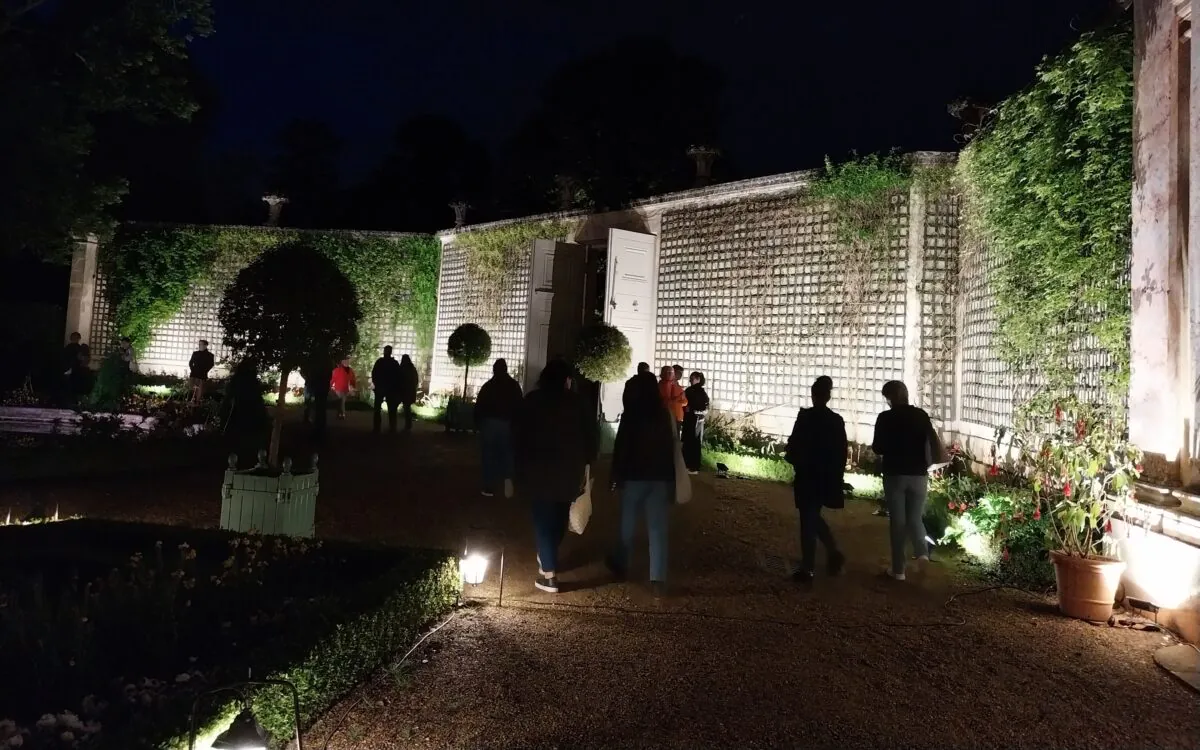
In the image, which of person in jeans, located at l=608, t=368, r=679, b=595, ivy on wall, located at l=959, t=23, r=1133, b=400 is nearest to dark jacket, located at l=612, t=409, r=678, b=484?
person in jeans, located at l=608, t=368, r=679, b=595

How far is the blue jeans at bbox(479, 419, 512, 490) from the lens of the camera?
7.01 metres

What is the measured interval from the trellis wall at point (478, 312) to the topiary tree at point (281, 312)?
25.2 ft

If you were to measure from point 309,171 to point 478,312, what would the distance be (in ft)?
57.4

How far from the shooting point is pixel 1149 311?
15.5ft

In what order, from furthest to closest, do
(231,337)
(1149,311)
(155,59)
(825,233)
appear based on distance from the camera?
(155,59)
(825,233)
(231,337)
(1149,311)

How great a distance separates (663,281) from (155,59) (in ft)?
37.4

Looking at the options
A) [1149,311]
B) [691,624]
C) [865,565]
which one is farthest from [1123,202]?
[691,624]

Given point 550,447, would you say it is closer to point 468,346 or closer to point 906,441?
point 906,441

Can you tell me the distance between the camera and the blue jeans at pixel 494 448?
23.0 ft

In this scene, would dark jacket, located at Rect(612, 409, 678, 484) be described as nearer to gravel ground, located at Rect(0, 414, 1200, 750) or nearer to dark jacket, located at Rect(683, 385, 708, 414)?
gravel ground, located at Rect(0, 414, 1200, 750)

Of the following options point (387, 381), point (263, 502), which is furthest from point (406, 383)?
point (263, 502)

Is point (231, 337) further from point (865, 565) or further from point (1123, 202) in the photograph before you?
point (1123, 202)

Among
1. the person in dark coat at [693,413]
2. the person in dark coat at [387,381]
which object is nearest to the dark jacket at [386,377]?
the person in dark coat at [387,381]

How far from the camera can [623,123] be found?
21906 millimetres
